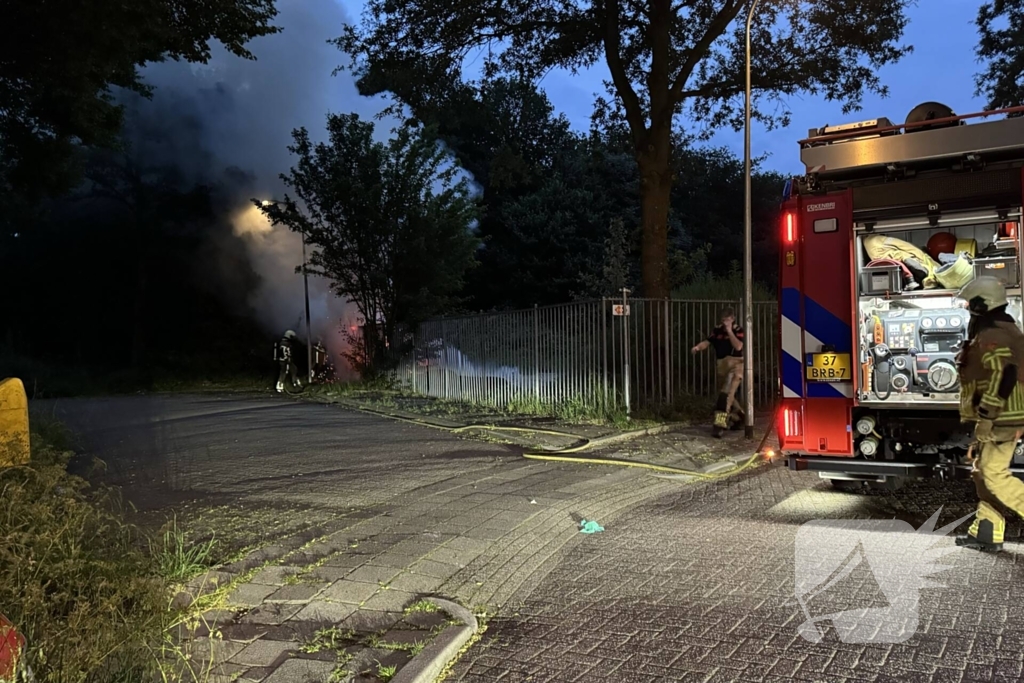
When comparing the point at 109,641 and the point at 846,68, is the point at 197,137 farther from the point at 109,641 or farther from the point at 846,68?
the point at 109,641

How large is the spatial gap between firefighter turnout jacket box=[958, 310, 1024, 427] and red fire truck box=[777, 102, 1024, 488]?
0.60m

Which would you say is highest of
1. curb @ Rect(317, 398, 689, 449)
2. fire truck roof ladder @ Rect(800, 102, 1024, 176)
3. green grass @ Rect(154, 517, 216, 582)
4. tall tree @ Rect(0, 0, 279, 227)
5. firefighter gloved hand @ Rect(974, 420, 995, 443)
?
tall tree @ Rect(0, 0, 279, 227)

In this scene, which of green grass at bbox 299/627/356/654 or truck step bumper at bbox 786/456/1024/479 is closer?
green grass at bbox 299/627/356/654

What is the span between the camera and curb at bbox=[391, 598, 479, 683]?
344 centimetres

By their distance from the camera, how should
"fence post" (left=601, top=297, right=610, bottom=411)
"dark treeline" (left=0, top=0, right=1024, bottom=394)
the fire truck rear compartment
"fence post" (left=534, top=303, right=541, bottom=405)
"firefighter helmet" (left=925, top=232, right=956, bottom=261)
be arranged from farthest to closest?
1. "dark treeline" (left=0, top=0, right=1024, bottom=394)
2. "fence post" (left=534, top=303, right=541, bottom=405)
3. "fence post" (left=601, top=297, right=610, bottom=411)
4. "firefighter helmet" (left=925, top=232, right=956, bottom=261)
5. the fire truck rear compartment

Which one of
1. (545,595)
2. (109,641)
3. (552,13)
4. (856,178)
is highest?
(552,13)

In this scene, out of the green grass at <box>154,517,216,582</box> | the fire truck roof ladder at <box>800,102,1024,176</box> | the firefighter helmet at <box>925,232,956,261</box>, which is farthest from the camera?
the firefighter helmet at <box>925,232,956,261</box>

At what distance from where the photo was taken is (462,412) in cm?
1359

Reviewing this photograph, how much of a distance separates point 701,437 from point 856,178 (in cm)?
511

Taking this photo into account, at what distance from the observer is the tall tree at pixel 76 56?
392 inches

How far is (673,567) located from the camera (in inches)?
197

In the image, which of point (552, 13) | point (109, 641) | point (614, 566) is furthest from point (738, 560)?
point (552, 13)

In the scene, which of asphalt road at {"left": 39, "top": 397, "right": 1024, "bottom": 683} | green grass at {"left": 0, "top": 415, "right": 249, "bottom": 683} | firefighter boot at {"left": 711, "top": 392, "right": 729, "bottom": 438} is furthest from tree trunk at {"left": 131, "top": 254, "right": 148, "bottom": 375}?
green grass at {"left": 0, "top": 415, "right": 249, "bottom": 683}

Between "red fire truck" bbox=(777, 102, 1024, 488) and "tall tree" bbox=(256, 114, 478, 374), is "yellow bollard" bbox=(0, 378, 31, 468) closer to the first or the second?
"red fire truck" bbox=(777, 102, 1024, 488)
